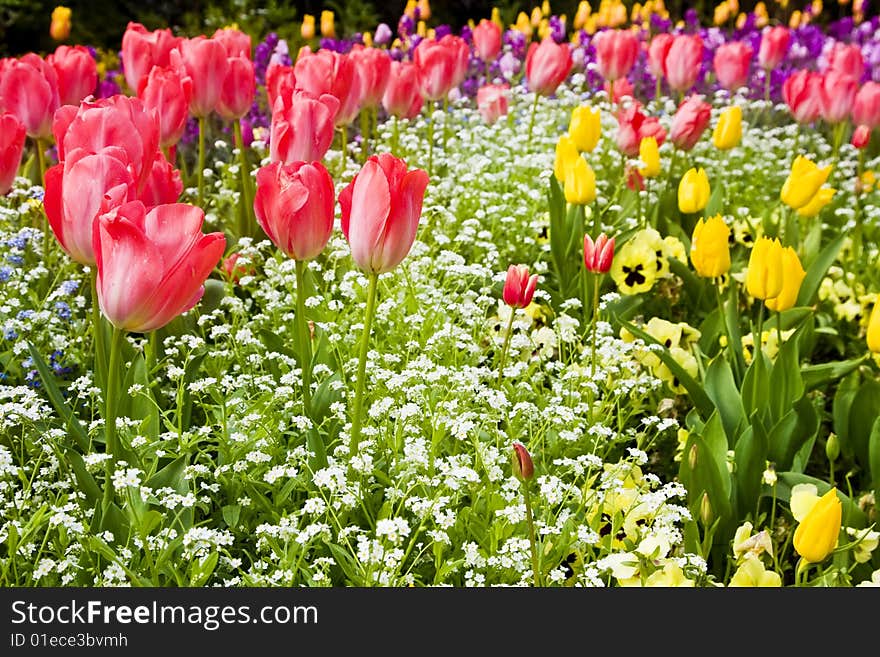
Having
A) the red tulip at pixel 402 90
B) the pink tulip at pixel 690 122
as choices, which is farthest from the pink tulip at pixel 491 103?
the pink tulip at pixel 690 122

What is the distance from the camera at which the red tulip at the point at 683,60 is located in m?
3.80

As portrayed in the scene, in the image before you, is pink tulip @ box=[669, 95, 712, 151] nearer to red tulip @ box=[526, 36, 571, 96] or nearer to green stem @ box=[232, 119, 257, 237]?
red tulip @ box=[526, 36, 571, 96]

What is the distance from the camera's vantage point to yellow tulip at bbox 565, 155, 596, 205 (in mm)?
2785

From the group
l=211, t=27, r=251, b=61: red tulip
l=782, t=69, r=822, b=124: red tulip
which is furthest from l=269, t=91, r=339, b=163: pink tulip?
A: l=782, t=69, r=822, b=124: red tulip

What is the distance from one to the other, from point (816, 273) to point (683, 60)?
1.15 metres

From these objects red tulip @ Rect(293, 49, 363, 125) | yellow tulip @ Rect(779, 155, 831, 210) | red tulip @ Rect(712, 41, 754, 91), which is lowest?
yellow tulip @ Rect(779, 155, 831, 210)

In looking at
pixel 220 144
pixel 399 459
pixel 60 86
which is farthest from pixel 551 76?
pixel 399 459

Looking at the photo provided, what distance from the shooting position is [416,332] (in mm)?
2811

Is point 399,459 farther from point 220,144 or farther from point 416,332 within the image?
point 220,144

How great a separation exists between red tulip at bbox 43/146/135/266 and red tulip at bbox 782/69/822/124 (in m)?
2.64

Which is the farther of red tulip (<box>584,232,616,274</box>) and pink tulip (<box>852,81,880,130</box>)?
pink tulip (<box>852,81,880,130</box>)

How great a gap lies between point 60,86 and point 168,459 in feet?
3.97

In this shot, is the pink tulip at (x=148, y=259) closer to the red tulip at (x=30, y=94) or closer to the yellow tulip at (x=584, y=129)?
the red tulip at (x=30, y=94)

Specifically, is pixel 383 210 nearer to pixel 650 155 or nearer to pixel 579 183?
pixel 579 183
